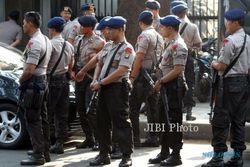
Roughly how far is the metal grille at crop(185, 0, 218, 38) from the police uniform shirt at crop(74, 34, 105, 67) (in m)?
6.34

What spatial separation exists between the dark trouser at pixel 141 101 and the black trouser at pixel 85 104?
579 mm

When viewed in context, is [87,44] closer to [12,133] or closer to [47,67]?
[47,67]

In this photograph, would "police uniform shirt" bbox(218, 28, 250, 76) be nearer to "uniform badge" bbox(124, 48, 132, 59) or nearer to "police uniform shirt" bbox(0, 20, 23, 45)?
"uniform badge" bbox(124, 48, 132, 59)

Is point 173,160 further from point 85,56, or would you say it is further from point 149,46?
point 85,56

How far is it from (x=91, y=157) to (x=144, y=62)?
1.49m

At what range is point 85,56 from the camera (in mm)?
9336

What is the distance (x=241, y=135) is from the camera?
7.80 meters

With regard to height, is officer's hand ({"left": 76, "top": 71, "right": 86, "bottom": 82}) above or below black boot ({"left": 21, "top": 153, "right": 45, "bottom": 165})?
above

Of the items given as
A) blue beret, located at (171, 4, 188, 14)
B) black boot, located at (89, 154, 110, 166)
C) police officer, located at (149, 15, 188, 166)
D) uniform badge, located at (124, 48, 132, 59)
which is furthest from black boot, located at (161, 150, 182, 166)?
blue beret, located at (171, 4, 188, 14)

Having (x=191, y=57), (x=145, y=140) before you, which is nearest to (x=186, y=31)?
(x=191, y=57)

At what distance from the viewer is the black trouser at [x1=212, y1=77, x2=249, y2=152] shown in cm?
769

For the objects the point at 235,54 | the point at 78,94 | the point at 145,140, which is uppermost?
the point at 235,54

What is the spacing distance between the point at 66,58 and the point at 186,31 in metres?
2.41

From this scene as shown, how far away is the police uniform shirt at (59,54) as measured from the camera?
8906 mm
